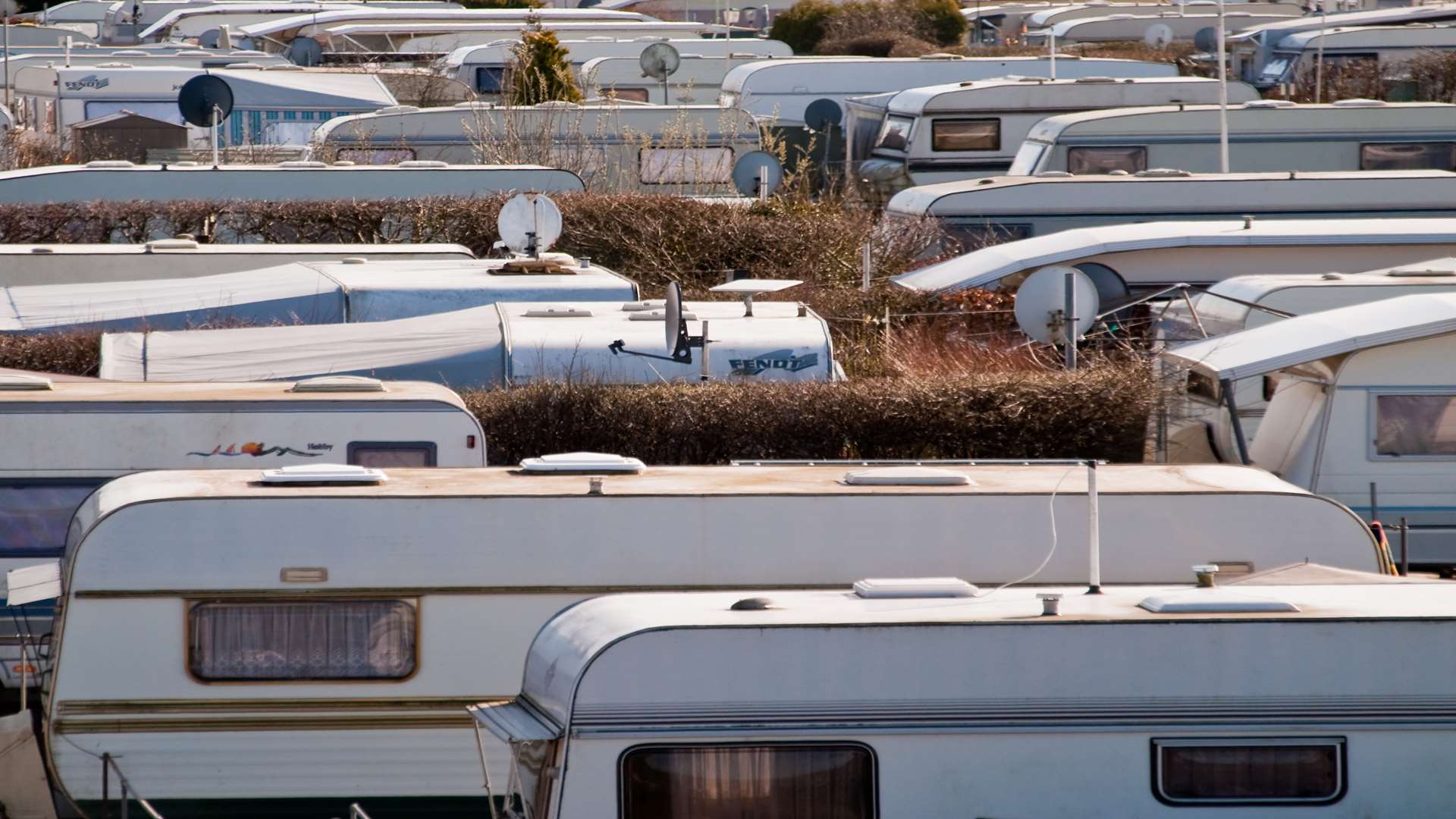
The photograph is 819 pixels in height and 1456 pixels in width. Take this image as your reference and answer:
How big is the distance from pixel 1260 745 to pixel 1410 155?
17474 millimetres

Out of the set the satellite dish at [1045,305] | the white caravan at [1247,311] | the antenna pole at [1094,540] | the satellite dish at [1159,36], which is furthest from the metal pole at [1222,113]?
the satellite dish at [1159,36]

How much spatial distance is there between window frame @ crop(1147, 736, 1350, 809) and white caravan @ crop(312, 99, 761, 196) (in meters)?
17.0

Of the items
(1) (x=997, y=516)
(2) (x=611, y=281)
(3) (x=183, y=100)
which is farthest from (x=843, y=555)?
(3) (x=183, y=100)

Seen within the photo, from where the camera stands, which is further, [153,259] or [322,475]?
[153,259]

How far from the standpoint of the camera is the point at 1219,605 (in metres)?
5.25

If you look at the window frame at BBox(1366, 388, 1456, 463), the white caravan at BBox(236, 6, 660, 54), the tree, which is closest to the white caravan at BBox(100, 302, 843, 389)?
the window frame at BBox(1366, 388, 1456, 463)

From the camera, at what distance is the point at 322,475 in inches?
285

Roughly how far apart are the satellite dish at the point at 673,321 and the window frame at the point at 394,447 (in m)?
2.02

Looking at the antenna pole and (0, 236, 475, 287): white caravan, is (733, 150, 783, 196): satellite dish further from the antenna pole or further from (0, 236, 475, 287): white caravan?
the antenna pole

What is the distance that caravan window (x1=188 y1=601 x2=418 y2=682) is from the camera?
22.6 feet

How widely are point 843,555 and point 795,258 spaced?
978 cm

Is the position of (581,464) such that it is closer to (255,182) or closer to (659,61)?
(255,182)

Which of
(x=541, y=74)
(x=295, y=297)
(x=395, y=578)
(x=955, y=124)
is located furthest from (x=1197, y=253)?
(x=541, y=74)

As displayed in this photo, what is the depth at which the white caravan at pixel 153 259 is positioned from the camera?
15.0 m
